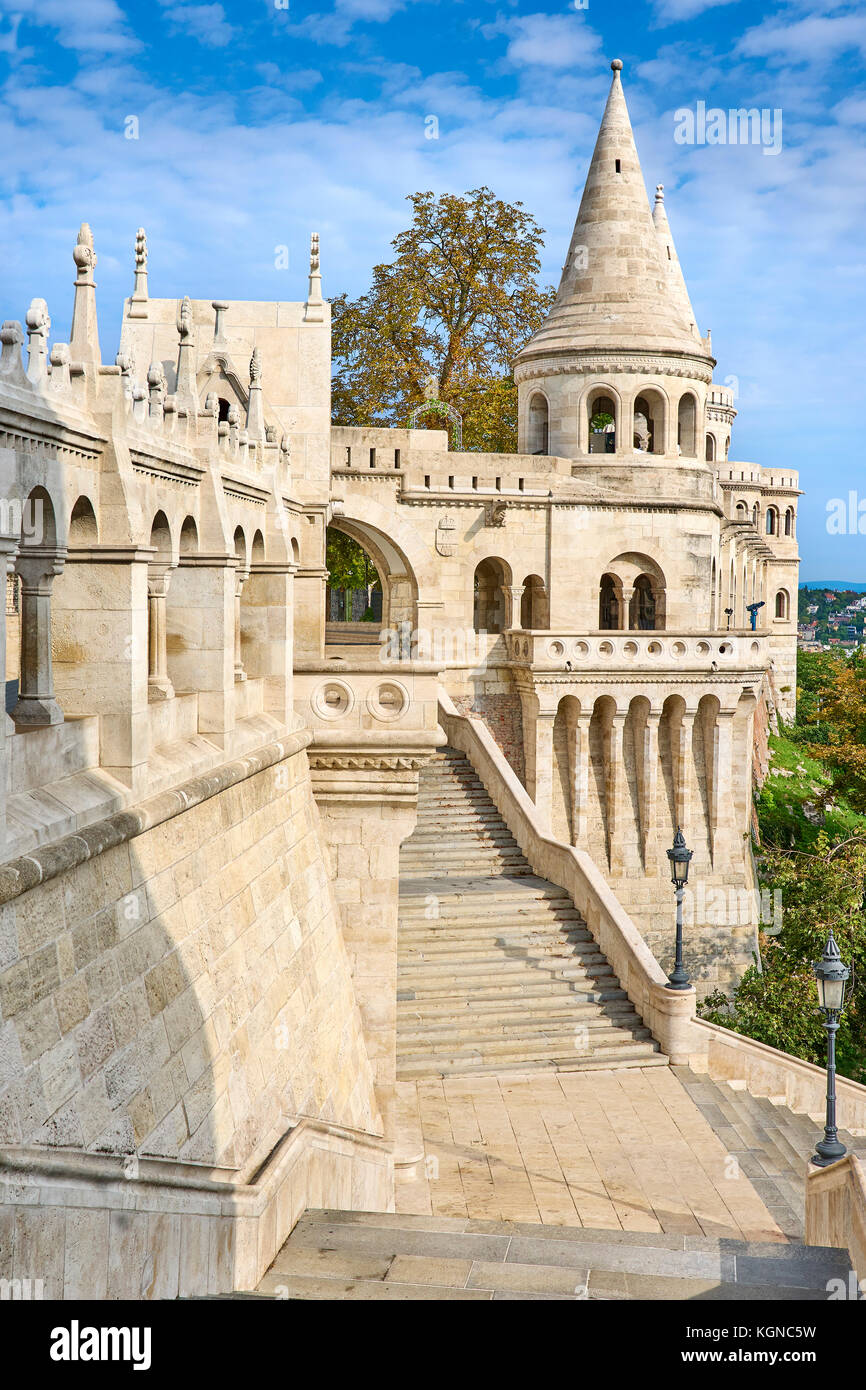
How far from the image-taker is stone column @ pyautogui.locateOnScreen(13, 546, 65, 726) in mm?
7055

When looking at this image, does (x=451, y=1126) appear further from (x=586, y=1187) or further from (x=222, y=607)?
(x=222, y=607)

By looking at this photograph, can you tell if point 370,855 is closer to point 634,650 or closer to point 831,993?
point 831,993

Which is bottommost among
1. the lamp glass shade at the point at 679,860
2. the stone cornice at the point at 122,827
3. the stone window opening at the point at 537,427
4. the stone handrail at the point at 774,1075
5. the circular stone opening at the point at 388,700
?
the stone handrail at the point at 774,1075

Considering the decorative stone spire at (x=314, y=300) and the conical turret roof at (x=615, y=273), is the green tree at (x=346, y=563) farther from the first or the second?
the decorative stone spire at (x=314, y=300)

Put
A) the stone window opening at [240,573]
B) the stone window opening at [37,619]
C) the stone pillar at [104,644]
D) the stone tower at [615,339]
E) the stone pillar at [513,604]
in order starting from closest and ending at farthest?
1. the stone window opening at [37,619]
2. the stone pillar at [104,644]
3. the stone window opening at [240,573]
4. the stone pillar at [513,604]
5. the stone tower at [615,339]

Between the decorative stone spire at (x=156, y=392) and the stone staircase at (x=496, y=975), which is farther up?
the decorative stone spire at (x=156, y=392)

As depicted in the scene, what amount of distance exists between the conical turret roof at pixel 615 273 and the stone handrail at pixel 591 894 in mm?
9352

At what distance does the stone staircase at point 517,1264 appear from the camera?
7.21 metres

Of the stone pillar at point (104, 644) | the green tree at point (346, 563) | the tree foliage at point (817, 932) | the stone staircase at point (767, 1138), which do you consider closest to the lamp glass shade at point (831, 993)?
the stone staircase at point (767, 1138)

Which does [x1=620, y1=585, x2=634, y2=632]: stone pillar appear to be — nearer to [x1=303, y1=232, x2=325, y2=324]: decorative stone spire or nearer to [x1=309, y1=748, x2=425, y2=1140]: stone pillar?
[x1=303, y1=232, x2=325, y2=324]: decorative stone spire

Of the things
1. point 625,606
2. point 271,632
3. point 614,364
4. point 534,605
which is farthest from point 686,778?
point 271,632

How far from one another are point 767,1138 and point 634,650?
13.4 m

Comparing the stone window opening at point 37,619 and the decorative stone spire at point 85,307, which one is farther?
the decorative stone spire at point 85,307
